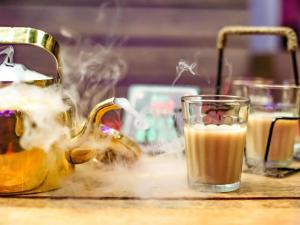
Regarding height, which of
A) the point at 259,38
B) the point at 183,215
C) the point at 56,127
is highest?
the point at 259,38

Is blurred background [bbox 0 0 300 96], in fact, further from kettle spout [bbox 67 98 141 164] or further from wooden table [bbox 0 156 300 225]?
wooden table [bbox 0 156 300 225]

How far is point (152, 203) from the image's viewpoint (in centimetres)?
90

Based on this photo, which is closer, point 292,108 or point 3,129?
point 3,129

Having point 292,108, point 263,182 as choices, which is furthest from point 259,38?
point 263,182

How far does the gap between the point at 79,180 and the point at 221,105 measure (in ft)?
0.94

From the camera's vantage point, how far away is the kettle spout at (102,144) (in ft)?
3.26

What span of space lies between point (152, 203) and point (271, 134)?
1.14ft

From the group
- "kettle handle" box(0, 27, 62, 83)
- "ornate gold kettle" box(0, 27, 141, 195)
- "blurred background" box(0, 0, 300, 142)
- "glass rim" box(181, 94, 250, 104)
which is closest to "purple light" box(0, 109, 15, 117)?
"ornate gold kettle" box(0, 27, 141, 195)

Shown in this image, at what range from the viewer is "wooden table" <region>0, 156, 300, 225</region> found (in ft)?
2.68

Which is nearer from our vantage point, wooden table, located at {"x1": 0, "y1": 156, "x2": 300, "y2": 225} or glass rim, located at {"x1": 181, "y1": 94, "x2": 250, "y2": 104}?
wooden table, located at {"x1": 0, "y1": 156, "x2": 300, "y2": 225}

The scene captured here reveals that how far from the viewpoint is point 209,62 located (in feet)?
9.93

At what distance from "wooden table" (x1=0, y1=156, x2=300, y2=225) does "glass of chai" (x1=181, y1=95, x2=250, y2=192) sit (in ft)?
0.08

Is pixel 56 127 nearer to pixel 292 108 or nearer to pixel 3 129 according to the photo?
pixel 3 129

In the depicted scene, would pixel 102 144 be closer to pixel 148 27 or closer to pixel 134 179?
pixel 134 179
